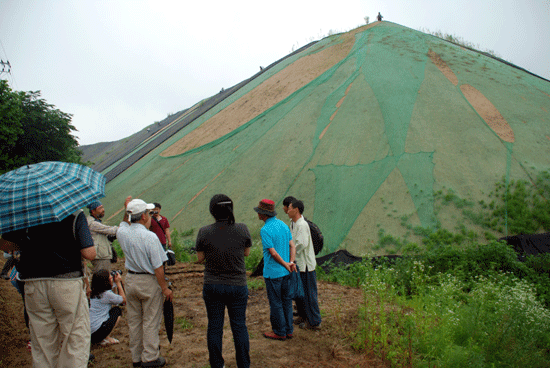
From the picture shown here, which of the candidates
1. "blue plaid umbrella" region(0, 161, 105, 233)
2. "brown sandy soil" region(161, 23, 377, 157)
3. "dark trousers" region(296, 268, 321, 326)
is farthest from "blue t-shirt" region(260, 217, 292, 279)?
"brown sandy soil" region(161, 23, 377, 157)

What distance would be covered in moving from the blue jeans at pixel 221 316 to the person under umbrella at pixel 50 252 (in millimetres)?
1041

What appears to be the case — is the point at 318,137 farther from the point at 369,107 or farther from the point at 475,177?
the point at 475,177

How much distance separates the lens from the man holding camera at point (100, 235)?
496cm

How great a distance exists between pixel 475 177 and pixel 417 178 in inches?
52.7

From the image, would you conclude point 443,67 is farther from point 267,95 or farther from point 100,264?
point 100,264

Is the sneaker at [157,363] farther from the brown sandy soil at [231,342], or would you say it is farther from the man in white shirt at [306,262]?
the man in white shirt at [306,262]

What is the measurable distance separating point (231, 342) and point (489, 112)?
9.72m

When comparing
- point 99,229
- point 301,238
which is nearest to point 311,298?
point 301,238

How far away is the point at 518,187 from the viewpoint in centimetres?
841

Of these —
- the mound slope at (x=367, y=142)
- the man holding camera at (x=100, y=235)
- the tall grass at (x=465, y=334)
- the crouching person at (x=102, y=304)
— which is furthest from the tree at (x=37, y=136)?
the tall grass at (x=465, y=334)

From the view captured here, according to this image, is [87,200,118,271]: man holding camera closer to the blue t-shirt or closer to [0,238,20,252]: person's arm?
[0,238,20,252]: person's arm

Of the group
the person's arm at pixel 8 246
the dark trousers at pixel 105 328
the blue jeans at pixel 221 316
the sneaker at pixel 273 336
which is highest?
the person's arm at pixel 8 246

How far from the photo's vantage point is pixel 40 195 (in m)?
2.85

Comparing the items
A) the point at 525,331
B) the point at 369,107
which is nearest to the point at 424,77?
the point at 369,107
